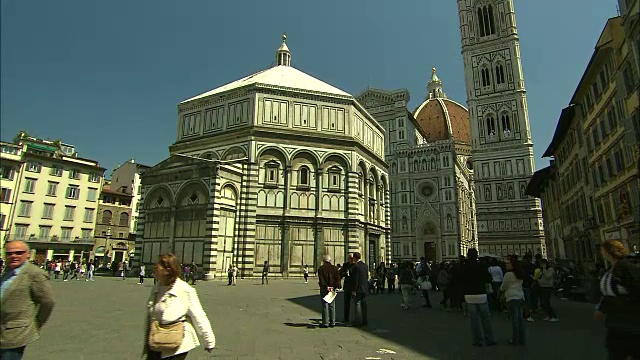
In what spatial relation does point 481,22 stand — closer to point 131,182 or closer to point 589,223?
point 589,223

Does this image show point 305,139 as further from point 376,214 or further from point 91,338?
point 91,338

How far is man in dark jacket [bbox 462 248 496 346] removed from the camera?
6.67m

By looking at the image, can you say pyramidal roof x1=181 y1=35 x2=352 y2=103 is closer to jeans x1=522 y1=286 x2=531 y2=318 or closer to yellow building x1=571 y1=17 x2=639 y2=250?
yellow building x1=571 y1=17 x2=639 y2=250

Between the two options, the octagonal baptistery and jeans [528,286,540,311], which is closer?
jeans [528,286,540,311]

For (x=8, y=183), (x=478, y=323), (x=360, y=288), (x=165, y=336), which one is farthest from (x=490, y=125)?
(x=165, y=336)

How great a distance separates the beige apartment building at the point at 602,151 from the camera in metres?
17.2

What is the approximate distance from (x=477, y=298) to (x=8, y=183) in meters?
45.6

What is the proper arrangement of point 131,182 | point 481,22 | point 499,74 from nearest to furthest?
point 131,182
point 499,74
point 481,22

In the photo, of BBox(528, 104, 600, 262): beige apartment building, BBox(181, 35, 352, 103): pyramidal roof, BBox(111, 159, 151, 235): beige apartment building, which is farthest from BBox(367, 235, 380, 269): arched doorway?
BBox(111, 159, 151, 235): beige apartment building

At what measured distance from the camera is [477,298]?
262 inches

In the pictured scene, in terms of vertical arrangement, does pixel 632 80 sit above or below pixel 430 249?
above

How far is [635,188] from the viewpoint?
1720cm

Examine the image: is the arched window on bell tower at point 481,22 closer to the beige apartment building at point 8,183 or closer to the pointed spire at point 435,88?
the pointed spire at point 435,88

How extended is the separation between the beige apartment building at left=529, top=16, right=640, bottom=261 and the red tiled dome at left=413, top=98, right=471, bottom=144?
6138 centimetres
